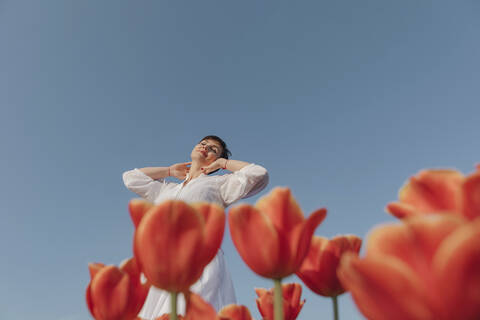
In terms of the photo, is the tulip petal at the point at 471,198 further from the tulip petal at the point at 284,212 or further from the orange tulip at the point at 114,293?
the orange tulip at the point at 114,293

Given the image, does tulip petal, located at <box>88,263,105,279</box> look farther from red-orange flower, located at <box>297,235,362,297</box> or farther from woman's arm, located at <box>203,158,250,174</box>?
woman's arm, located at <box>203,158,250,174</box>

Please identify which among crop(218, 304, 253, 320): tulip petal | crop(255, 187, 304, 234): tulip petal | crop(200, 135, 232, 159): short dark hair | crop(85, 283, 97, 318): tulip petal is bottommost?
crop(218, 304, 253, 320): tulip petal

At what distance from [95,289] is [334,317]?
35 centimetres

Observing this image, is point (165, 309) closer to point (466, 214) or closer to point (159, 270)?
point (159, 270)

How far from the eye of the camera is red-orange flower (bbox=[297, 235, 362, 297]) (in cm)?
50

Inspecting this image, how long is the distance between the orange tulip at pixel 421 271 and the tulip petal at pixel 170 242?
187 mm

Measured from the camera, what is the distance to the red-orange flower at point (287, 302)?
60 centimetres

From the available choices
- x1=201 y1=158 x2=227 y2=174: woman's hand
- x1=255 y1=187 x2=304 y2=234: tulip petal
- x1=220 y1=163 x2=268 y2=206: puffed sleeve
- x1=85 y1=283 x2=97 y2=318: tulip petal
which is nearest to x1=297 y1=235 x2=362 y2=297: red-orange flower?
x1=255 y1=187 x2=304 y2=234: tulip petal

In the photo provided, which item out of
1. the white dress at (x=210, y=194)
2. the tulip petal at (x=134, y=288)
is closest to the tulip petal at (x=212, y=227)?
the tulip petal at (x=134, y=288)

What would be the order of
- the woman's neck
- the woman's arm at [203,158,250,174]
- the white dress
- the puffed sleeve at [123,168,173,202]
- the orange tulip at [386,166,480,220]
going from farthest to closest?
1. the puffed sleeve at [123,168,173,202]
2. the woman's neck
3. the woman's arm at [203,158,250,174]
4. the white dress
5. the orange tulip at [386,166,480,220]

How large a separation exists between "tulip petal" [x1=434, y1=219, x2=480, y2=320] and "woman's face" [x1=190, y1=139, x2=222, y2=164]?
9.44 ft

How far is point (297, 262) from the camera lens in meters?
0.42

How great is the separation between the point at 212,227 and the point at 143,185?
2914mm

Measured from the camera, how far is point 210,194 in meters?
2.65
